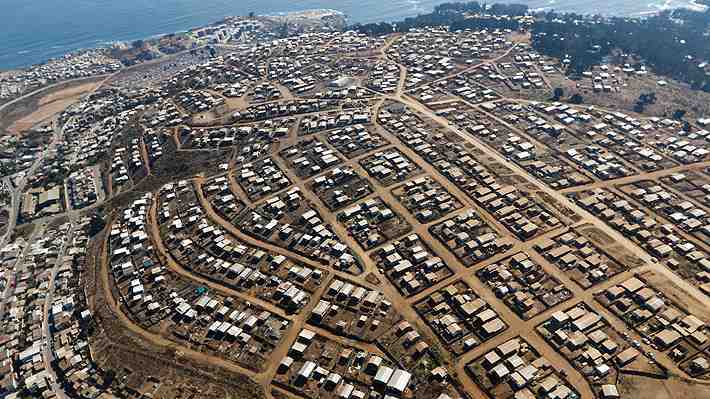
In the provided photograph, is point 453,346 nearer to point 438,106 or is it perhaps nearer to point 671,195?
point 671,195

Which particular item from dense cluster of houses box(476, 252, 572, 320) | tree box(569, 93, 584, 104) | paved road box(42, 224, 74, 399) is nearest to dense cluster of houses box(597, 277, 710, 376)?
dense cluster of houses box(476, 252, 572, 320)

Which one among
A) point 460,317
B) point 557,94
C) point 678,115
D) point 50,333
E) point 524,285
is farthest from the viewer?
point 557,94

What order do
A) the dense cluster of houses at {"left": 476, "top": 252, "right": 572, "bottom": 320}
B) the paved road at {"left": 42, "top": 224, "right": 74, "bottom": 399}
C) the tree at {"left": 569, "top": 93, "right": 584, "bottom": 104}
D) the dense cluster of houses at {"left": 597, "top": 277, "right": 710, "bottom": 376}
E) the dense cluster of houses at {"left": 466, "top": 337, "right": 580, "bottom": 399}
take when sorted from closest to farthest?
the dense cluster of houses at {"left": 466, "top": 337, "right": 580, "bottom": 399} < the dense cluster of houses at {"left": 597, "top": 277, "right": 710, "bottom": 376} < the paved road at {"left": 42, "top": 224, "right": 74, "bottom": 399} < the dense cluster of houses at {"left": 476, "top": 252, "right": 572, "bottom": 320} < the tree at {"left": 569, "top": 93, "right": 584, "bottom": 104}

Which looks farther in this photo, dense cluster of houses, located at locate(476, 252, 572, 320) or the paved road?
dense cluster of houses, located at locate(476, 252, 572, 320)

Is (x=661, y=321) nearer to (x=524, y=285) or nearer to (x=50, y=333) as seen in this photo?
(x=524, y=285)

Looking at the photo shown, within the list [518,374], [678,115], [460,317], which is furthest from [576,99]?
[518,374]

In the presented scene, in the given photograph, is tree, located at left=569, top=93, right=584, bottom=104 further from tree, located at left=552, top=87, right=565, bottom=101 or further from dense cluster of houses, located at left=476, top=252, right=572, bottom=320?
dense cluster of houses, located at left=476, top=252, right=572, bottom=320

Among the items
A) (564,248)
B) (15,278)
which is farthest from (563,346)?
(15,278)

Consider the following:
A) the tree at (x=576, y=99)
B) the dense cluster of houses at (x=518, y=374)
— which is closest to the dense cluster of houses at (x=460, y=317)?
the dense cluster of houses at (x=518, y=374)

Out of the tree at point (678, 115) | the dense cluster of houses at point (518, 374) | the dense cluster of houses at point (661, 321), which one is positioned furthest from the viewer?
the tree at point (678, 115)

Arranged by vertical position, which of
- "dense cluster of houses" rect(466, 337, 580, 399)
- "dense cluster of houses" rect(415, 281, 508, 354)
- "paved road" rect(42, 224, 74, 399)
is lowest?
"paved road" rect(42, 224, 74, 399)

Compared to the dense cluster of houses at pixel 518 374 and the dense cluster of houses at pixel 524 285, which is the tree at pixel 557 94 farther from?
the dense cluster of houses at pixel 518 374
